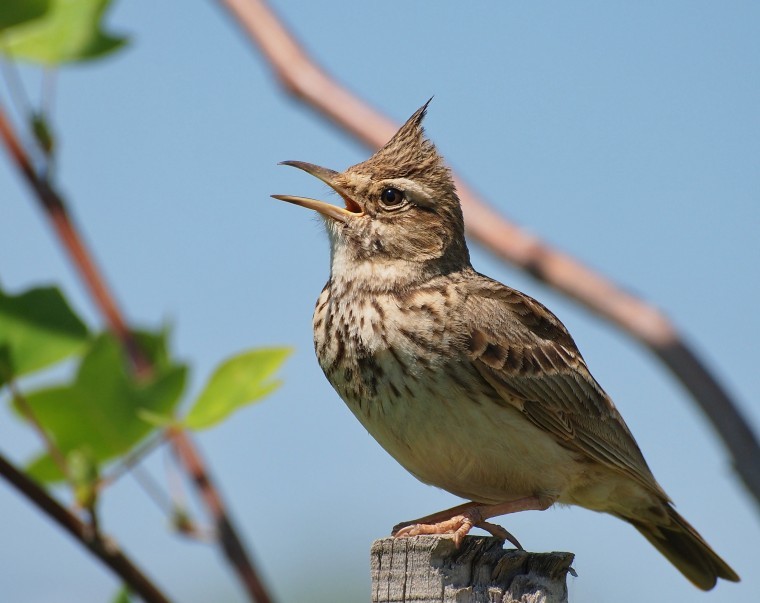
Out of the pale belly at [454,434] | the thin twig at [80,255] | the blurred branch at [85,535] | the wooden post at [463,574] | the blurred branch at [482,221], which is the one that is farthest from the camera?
the pale belly at [454,434]

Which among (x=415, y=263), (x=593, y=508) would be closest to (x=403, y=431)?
(x=415, y=263)

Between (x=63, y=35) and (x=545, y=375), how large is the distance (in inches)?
177

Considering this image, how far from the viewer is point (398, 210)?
643cm

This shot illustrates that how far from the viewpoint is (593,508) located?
6.61 meters

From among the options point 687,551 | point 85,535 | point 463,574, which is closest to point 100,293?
point 85,535

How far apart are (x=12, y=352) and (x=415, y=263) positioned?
179 inches

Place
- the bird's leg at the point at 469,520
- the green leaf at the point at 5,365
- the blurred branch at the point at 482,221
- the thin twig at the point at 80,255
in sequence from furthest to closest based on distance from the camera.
→ the bird's leg at the point at 469,520 < the blurred branch at the point at 482,221 < the thin twig at the point at 80,255 < the green leaf at the point at 5,365

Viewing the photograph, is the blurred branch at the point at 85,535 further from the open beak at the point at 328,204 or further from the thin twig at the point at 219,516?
the open beak at the point at 328,204

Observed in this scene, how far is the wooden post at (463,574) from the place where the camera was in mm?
3582

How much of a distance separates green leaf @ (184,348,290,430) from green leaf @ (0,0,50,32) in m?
0.76

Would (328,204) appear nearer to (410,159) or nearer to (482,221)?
(410,159)

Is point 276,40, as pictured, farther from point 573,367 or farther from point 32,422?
point 573,367

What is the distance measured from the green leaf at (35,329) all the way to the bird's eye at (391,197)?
15.0 ft

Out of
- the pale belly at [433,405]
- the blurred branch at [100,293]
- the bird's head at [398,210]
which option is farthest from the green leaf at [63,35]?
the bird's head at [398,210]
